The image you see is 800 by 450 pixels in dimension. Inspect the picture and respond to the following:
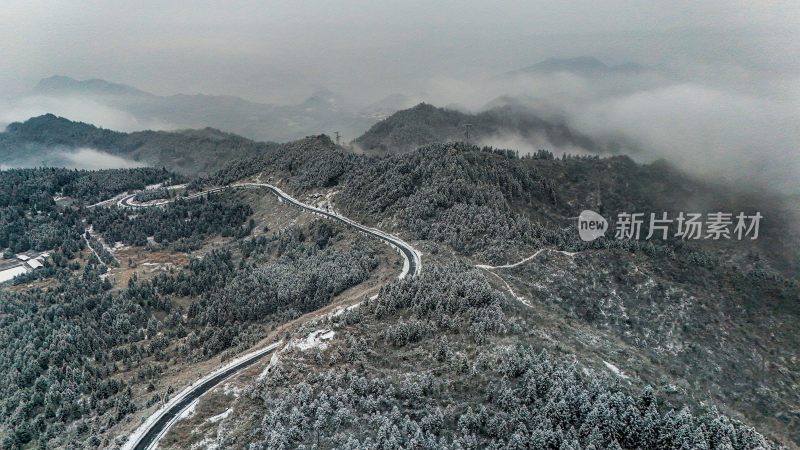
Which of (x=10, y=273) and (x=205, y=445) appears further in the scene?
(x=10, y=273)

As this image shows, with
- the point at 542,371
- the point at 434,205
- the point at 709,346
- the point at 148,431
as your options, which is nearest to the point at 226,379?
the point at 148,431

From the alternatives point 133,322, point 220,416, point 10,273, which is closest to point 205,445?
point 220,416

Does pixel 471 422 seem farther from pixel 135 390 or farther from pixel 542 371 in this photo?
pixel 135 390

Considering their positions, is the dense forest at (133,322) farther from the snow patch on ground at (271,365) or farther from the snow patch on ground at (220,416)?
the snow patch on ground at (271,365)

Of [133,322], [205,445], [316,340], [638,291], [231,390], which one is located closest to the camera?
[205,445]

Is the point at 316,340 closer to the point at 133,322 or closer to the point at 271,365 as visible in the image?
the point at 271,365

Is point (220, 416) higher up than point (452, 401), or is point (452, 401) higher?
point (452, 401)

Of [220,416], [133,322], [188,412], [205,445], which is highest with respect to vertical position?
[220,416]

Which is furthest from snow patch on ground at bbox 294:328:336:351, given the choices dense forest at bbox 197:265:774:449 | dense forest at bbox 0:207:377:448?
dense forest at bbox 0:207:377:448

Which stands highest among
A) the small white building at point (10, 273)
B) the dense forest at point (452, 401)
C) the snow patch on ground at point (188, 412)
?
the dense forest at point (452, 401)

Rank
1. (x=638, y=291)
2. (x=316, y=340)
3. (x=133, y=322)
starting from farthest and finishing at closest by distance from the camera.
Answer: (x=133, y=322), (x=638, y=291), (x=316, y=340)

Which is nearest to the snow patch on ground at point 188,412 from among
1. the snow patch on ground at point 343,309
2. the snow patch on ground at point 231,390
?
the snow patch on ground at point 231,390
